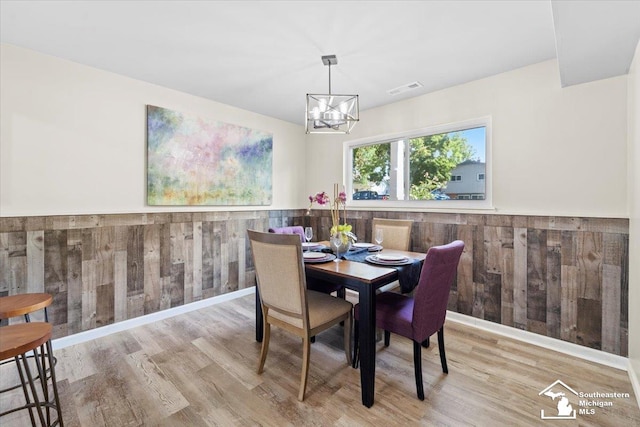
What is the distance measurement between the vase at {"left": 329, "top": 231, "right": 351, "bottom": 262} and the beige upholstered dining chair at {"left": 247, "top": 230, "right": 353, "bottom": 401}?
44cm

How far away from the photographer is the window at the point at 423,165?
291 cm

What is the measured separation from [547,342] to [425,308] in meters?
1.55

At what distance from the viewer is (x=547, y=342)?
2.39m

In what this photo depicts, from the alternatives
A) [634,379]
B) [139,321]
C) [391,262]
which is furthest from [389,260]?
[139,321]

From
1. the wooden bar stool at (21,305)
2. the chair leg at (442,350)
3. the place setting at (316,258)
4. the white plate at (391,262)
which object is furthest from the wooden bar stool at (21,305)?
the chair leg at (442,350)

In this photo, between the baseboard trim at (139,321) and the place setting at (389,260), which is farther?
the baseboard trim at (139,321)

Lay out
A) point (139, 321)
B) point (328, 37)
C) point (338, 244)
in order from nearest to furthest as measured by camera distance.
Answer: point (328, 37)
point (338, 244)
point (139, 321)

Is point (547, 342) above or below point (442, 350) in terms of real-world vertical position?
below

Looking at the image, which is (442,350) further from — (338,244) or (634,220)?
(634,220)

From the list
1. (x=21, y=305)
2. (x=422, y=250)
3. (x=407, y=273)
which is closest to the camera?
(x=21, y=305)

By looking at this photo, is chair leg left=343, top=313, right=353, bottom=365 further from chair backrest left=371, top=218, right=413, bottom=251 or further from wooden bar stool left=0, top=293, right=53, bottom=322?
wooden bar stool left=0, top=293, right=53, bottom=322

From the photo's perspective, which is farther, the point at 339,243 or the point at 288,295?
the point at 339,243

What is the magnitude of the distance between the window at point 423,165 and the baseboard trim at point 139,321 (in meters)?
2.20

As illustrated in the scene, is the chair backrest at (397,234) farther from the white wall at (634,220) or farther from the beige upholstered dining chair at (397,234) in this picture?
the white wall at (634,220)
